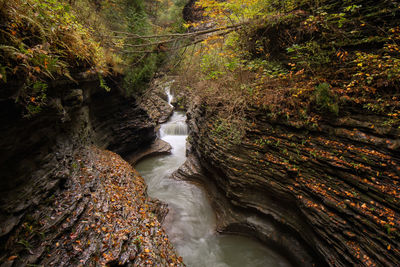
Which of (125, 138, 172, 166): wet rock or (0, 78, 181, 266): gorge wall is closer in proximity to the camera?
(0, 78, 181, 266): gorge wall

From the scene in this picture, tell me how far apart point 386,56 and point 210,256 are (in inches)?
275

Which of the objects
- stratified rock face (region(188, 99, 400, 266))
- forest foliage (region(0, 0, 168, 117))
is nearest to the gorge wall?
forest foliage (region(0, 0, 168, 117))

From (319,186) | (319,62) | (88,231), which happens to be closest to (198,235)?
(88,231)

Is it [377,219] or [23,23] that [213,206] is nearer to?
[377,219]

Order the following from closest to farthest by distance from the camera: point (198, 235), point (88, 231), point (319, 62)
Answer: point (88, 231) → point (319, 62) → point (198, 235)

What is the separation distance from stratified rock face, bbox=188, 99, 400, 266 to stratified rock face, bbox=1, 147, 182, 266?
302cm

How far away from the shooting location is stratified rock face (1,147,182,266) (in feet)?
8.21

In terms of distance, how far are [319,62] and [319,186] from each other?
328 cm

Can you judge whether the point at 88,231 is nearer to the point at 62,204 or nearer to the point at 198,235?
the point at 62,204

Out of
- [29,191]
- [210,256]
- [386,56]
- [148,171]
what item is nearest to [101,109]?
[148,171]

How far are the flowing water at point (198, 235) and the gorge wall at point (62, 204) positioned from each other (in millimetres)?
2069

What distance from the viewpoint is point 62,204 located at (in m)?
3.25

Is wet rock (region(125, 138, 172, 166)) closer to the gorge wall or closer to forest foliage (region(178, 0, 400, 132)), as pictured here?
the gorge wall

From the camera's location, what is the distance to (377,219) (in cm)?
310
